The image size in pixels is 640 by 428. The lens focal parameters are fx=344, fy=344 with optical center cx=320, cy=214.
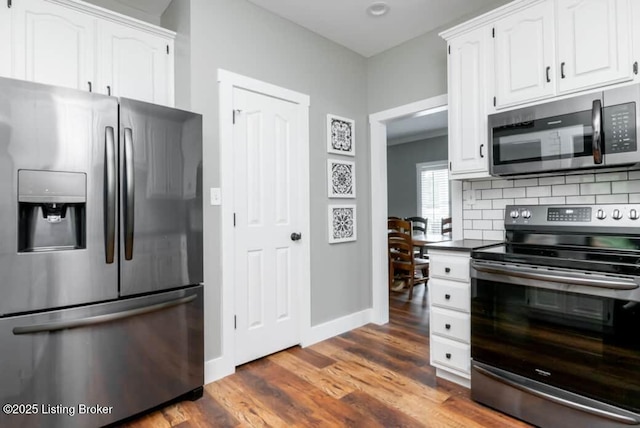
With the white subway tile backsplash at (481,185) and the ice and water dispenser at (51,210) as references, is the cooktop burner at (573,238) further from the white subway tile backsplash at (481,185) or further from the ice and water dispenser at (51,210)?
the ice and water dispenser at (51,210)

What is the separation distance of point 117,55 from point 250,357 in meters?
2.30

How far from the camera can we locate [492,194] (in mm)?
2590

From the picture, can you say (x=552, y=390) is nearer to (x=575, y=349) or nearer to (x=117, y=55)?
(x=575, y=349)

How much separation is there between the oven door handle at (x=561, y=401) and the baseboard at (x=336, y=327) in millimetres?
1386

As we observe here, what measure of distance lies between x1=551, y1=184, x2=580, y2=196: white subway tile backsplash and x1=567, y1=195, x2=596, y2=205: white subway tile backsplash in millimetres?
26

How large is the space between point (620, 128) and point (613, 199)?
0.50 metres

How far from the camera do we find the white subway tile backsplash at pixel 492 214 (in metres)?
2.54

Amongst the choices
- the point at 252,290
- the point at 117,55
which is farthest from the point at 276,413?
the point at 117,55

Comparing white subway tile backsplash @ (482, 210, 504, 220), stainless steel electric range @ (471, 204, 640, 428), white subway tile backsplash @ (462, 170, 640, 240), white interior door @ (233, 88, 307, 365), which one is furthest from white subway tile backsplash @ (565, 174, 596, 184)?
white interior door @ (233, 88, 307, 365)

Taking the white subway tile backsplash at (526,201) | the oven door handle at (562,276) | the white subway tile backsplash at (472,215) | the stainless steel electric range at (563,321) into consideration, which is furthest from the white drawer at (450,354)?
the white subway tile backsplash at (526,201)

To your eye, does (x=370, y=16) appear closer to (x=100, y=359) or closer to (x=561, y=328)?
(x=561, y=328)

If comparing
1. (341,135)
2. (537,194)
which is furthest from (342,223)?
(537,194)

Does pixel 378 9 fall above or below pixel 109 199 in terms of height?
above

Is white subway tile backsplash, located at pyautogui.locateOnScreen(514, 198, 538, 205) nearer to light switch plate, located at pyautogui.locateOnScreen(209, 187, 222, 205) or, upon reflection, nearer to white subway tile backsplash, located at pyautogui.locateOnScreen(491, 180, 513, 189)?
white subway tile backsplash, located at pyautogui.locateOnScreen(491, 180, 513, 189)
